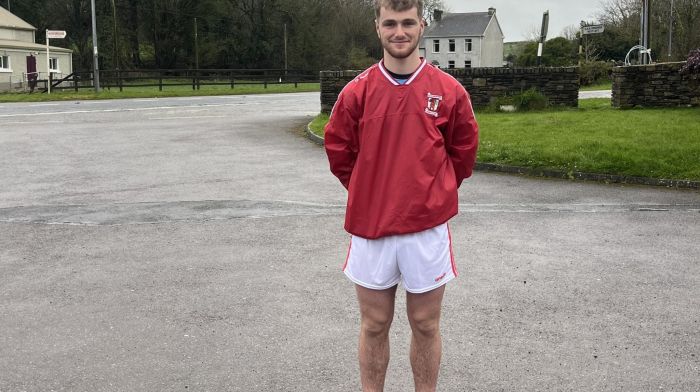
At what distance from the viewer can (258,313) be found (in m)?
5.26

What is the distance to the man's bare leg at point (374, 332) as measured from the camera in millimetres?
3309

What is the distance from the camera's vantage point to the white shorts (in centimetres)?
320

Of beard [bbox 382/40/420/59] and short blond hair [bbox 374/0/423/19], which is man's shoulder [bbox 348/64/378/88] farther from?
short blond hair [bbox 374/0/423/19]

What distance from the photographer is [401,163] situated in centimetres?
317

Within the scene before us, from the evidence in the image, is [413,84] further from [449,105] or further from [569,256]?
[569,256]

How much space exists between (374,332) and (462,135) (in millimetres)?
929

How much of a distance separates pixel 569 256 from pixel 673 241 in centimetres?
129

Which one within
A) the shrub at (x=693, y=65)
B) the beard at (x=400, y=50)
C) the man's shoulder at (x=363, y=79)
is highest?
the shrub at (x=693, y=65)

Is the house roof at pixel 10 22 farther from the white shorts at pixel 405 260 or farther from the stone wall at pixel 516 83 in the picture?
the white shorts at pixel 405 260

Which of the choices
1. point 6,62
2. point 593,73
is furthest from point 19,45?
point 593,73

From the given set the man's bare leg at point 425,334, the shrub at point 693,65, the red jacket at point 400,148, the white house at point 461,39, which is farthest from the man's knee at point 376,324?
the white house at point 461,39

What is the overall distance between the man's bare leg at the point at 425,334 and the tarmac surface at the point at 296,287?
0.55 meters

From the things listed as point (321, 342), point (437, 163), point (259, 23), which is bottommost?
point (321, 342)

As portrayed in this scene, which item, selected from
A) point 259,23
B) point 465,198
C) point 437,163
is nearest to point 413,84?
point 437,163
